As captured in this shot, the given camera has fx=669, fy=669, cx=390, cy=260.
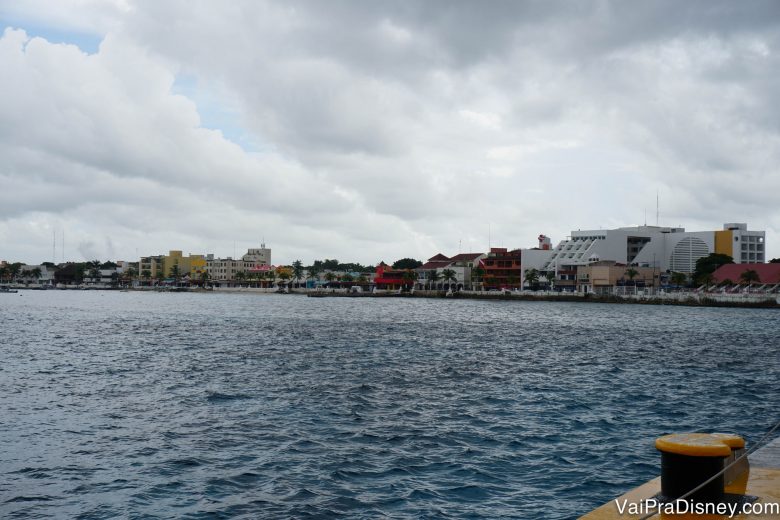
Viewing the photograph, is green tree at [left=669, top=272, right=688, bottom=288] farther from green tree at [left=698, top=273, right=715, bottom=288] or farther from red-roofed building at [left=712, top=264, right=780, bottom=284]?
red-roofed building at [left=712, top=264, right=780, bottom=284]

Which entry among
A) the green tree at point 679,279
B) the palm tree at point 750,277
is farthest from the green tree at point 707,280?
the green tree at point 679,279

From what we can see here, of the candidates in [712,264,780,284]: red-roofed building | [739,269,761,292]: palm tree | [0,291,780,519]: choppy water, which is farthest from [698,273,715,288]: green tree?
[0,291,780,519]: choppy water

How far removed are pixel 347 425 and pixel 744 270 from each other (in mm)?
172804

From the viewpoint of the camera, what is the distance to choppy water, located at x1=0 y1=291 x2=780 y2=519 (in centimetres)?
1623

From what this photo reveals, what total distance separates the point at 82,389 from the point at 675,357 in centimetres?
4158

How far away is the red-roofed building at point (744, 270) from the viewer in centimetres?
16612

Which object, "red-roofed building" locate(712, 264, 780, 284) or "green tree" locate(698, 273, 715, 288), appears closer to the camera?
"red-roofed building" locate(712, 264, 780, 284)

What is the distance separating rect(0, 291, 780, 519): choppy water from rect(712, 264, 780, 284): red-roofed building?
429 ft

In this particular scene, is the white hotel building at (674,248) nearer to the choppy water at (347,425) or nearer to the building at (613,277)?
the building at (613,277)

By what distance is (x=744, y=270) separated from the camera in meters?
170

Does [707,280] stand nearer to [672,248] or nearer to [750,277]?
[750,277]

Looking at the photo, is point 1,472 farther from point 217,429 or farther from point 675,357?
point 675,357

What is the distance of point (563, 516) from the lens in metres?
14.8

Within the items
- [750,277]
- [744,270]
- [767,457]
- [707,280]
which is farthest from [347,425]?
[744,270]
